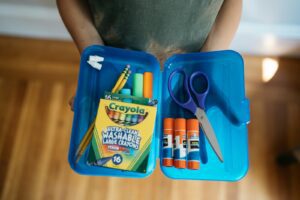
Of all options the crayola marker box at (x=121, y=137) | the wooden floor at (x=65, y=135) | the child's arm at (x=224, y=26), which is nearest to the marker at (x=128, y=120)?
the crayola marker box at (x=121, y=137)

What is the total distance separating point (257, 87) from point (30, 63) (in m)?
0.79

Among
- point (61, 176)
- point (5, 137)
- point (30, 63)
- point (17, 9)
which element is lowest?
point (61, 176)

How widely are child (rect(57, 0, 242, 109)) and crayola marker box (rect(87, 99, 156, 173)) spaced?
0.15 m

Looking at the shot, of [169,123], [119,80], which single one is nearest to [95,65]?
[119,80]

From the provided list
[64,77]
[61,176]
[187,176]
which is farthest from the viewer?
[64,77]

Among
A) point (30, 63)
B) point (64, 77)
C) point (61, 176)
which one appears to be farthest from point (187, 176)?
point (30, 63)

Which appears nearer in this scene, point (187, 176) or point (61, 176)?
point (187, 176)

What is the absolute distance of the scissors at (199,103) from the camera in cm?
45

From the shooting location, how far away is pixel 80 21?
496 mm

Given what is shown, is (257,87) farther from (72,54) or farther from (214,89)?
(72,54)

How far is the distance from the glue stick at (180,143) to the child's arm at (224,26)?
0.56 ft

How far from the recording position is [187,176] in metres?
0.45

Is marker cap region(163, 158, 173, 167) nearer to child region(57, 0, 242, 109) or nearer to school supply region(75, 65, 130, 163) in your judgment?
school supply region(75, 65, 130, 163)

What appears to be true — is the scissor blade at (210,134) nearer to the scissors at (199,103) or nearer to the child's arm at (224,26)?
the scissors at (199,103)
